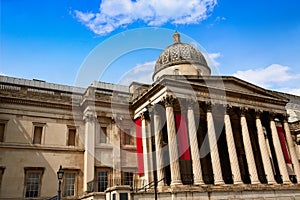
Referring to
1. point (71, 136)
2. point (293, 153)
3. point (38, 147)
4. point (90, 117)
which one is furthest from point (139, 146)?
point (293, 153)

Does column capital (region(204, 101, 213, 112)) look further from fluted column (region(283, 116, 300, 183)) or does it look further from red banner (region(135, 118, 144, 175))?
fluted column (region(283, 116, 300, 183))

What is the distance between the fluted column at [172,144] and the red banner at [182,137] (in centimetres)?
83

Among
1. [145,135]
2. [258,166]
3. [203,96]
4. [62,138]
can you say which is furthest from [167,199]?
[258,166]

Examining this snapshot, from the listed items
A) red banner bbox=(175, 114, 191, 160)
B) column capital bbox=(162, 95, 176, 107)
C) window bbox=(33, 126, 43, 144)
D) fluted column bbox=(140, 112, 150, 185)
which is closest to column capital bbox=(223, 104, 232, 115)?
red banner bbox=(175, 114, 191, 160)

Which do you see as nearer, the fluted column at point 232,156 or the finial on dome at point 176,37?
the fluted column at point 232,156

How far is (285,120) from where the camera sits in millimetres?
26156

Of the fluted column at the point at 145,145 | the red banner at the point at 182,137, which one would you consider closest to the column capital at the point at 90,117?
the fluted column at the point at 145,145

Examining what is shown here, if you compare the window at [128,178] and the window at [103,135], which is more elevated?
the window at [103,135]

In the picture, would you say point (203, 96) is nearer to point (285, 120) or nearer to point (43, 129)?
point (285, 120)

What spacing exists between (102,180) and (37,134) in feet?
21.7

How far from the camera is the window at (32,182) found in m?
20.4

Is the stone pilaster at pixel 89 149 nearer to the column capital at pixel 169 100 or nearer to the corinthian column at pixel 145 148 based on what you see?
the corinthian column at pixel 145 148

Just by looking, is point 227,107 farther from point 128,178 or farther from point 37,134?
point 37,134

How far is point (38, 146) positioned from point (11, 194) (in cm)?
392
